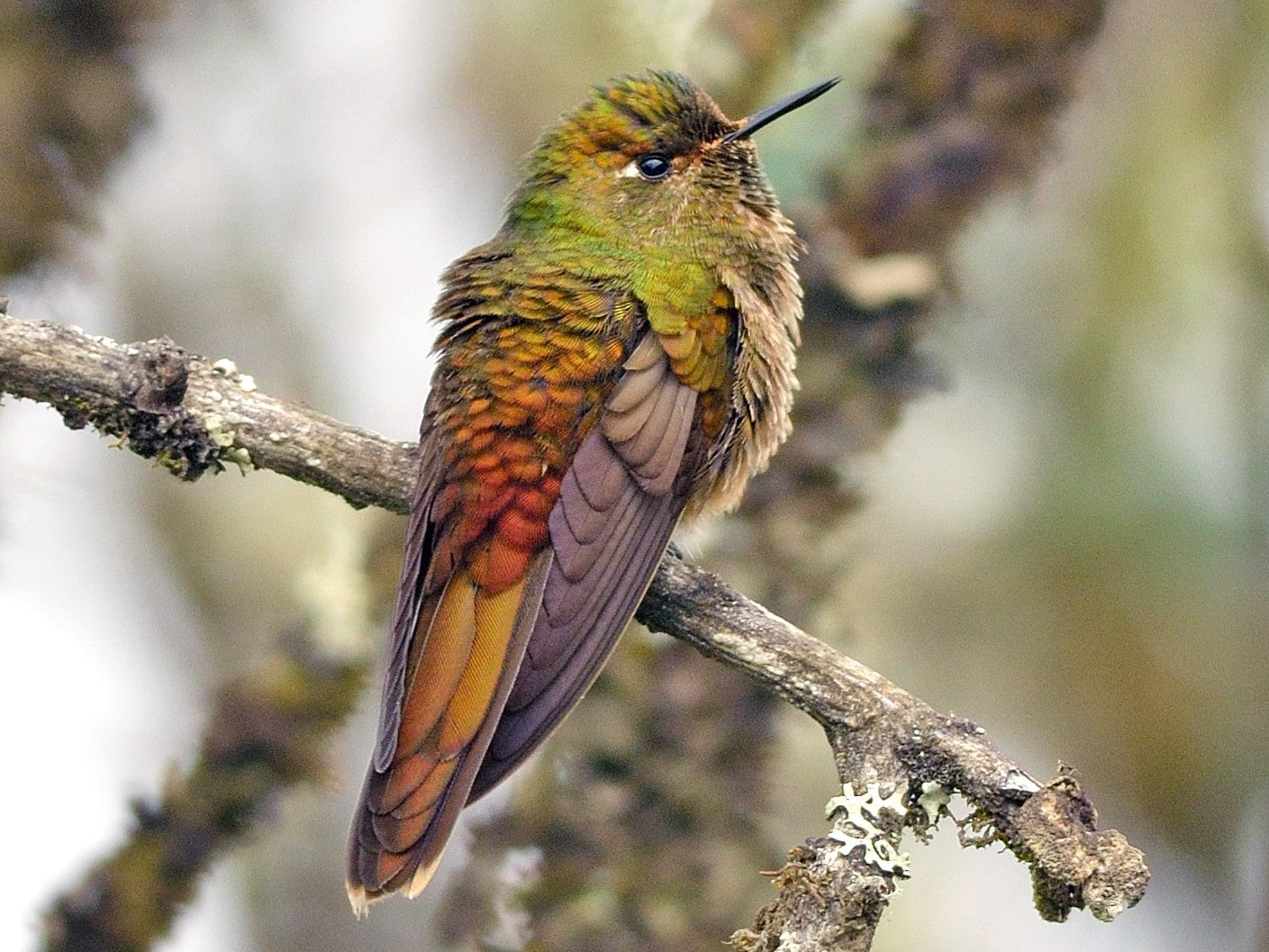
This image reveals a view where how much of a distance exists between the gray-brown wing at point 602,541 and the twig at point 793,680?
12 cm

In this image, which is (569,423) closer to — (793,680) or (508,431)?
(508,431)

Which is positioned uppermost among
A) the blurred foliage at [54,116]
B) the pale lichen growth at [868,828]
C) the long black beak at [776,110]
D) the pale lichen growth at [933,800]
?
the long black beak at [776,110]

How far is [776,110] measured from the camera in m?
4.59

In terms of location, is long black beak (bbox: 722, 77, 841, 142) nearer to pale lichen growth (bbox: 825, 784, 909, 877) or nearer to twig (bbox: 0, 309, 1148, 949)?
twig (bbox: 0, 309, 1148, 949)

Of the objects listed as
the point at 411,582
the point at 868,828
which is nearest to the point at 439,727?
the point at 411,582

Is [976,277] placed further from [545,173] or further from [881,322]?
[545,173]

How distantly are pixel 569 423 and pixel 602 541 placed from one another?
322 mm

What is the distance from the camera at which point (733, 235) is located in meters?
4.42

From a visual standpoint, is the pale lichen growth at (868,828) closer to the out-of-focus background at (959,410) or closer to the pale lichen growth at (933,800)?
the pale lichen growth at (933,800)

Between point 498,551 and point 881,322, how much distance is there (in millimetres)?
2225

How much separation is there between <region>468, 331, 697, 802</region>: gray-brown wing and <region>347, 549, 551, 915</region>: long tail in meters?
0.06

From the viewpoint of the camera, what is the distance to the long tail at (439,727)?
3326mm

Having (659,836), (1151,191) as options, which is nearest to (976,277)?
(1151,191)

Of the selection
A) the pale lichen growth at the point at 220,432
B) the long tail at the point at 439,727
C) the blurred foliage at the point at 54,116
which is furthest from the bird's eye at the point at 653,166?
the blurred foliage at the point at 54,116
